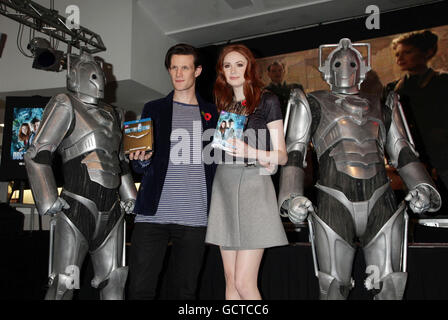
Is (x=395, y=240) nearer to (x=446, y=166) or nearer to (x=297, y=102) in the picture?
(x=297, y=102)

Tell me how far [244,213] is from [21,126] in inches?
206

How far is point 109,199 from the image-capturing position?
2.60 metres

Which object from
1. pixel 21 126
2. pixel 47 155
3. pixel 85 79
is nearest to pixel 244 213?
pixel 47 155

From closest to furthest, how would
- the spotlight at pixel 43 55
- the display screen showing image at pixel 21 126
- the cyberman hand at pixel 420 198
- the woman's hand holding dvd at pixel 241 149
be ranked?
the woman's hand holding dvd at pixel 241 149 → the cyberman hand at pixel 420 198 → the spotlight at pixel 43 55 → the display screen showing image at pixel 21 126

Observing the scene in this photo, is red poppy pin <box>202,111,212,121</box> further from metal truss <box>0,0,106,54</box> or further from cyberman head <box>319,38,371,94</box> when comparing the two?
metal truss <box>0,0,106,54</box>

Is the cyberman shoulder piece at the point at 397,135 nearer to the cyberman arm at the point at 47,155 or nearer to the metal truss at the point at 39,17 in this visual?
the cyberman arm at the point at 47,155

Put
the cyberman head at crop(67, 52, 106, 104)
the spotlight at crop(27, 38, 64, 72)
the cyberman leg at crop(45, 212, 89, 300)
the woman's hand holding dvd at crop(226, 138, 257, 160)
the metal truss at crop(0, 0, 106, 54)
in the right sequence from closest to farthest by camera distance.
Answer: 1. the woman's hand holding dvd at crop(226, 138, 257, 160)
2. the cyberman leg at crop(45, 212, 89, 300)
3. the cyberman head at crop(67, 52, 106, 104)
4. the metal truss at crop(0, 0, 106, 54)
5. the spotlight at crop(27, 38, 64, 72)

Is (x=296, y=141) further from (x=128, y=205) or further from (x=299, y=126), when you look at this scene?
(x=128, y=205)

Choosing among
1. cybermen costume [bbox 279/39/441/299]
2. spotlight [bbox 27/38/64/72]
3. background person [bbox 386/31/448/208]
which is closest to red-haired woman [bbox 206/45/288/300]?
cybermen costume [bbox 279/39/441/299]

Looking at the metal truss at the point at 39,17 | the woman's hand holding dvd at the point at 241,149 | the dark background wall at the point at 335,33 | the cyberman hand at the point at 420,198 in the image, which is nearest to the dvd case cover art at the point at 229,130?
the woman's hand holding dvd at the point at 241,149

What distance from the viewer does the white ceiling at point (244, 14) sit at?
21.7ft

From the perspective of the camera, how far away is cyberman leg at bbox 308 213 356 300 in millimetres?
2176

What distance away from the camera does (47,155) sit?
251 centimetres
